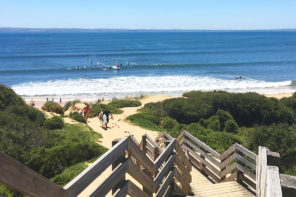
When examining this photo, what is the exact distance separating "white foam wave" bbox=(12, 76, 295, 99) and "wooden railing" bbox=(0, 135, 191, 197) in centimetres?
3148

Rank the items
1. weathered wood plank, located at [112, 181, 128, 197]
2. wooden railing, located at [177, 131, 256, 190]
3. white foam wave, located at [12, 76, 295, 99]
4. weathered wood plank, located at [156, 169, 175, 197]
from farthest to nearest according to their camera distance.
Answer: white foam wave, located at [12, 76, 295, 99] → wooden railing, located at [177, 131, 256, 190] → weathered wood plank, located at [156, 169, 175, 197] → weathered wood plank, located at [112, 181, 128, 197]

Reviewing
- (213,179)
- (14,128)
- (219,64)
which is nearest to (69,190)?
(213,179)

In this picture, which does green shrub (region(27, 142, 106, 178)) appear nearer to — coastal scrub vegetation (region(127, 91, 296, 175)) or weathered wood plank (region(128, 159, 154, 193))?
weathered wood plank (region(128, 159, 154, 193))

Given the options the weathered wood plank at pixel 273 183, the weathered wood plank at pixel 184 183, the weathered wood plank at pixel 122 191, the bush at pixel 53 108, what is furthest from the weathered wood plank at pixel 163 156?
the bush at pixel 53 108

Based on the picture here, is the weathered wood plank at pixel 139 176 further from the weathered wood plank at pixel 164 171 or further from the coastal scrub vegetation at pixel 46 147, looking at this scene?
the coastal scrub vegetation at pixel 46 147

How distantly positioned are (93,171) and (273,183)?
166cm

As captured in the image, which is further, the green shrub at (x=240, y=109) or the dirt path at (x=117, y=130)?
the green shrub at (x=240, y=109)

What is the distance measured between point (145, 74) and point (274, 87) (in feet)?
64.3

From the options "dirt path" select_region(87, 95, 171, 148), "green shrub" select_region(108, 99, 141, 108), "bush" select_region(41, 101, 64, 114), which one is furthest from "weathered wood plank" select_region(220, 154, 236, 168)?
"bush" select_region(41, 101, 64, 114)

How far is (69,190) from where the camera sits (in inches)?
89.7

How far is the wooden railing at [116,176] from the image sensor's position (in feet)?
5.96

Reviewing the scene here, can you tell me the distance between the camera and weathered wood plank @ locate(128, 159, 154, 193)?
355 cm

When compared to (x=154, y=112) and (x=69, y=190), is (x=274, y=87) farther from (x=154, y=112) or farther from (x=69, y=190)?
(x=69, y=190)

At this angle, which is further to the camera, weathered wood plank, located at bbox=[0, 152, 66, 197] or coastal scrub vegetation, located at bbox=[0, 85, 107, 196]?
coastal scrub vegetation, located at bbox=[0, 85, 107, 196]
